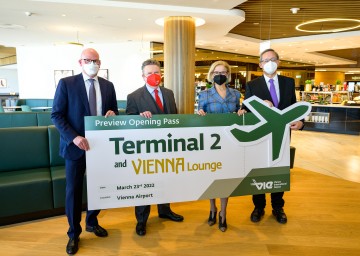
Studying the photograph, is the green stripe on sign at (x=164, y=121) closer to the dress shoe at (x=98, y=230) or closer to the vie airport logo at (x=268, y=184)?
the vie airport logo at (x=268, y=184)

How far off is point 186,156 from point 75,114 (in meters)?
0.99

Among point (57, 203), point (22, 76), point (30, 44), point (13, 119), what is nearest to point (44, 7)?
point (13, 119)

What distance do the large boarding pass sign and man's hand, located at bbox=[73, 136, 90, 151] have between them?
0.04m

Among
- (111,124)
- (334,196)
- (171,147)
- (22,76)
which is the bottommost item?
(334,196)

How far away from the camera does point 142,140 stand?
228 centimetres

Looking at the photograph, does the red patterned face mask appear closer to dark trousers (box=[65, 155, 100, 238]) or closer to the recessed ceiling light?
dark trousers (box=[65, 155, 100, 238])

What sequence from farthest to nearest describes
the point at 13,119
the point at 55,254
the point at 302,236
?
1. the point at 13,119
2. the point at 302,236
3. the point at 55,254

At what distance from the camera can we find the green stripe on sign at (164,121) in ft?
7.24

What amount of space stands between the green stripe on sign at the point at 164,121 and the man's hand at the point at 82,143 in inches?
3.6

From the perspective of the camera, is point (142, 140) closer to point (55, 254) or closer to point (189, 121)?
point (189, 121)

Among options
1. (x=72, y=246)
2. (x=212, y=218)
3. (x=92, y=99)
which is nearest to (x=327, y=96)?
(x=212, y=218)

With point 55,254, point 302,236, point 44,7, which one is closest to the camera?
point 55,254

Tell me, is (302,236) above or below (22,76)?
below

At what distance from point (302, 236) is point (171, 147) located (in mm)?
1558
